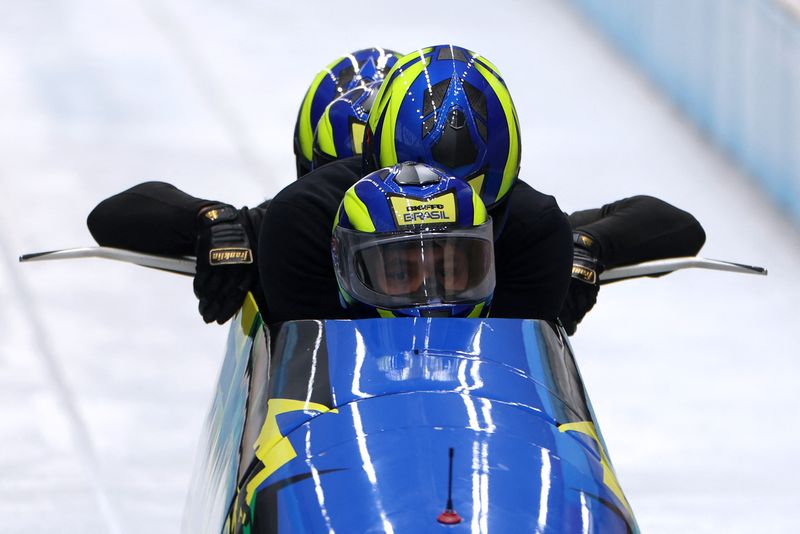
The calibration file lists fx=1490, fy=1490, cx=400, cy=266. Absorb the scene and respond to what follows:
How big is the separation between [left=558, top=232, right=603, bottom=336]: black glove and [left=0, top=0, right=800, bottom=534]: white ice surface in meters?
1.01

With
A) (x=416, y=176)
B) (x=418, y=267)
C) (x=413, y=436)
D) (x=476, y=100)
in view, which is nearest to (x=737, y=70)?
(x=476, y=100)

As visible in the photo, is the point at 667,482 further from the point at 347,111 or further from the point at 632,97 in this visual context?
the point at 632,97

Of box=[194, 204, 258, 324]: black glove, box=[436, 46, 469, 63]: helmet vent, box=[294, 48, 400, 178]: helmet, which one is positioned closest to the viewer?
box=[436, 46, 469, 63]: helmet vent

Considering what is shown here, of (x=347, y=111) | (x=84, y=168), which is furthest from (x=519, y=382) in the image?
(x=84, y=168)

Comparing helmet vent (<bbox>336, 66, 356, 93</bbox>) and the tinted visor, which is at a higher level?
helmet vent (<bbox>336, 66, 356, 93</bbox>)

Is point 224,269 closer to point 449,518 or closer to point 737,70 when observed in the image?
point 449,518

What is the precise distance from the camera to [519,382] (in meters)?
2.96

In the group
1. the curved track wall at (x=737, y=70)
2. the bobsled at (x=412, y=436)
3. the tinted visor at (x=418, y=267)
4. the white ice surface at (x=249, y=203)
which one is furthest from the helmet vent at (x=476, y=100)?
the curved track wall at (x=737, y=70)

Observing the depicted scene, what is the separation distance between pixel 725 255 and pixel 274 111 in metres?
2.65

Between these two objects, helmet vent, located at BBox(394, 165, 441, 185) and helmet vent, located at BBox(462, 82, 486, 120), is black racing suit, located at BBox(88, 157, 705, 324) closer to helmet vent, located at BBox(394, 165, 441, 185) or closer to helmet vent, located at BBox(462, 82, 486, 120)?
helmet vent, located at BBox(462, 82, 486, 120)

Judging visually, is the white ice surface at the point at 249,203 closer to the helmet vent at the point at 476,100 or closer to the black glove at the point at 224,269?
the black glove at the point at 224,269

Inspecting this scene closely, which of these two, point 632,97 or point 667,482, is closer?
point 667,482

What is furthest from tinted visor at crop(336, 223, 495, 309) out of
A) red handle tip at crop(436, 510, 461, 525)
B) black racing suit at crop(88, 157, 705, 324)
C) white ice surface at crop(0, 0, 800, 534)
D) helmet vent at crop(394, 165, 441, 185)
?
white ice surface at crop(0, 0, 800, 534)

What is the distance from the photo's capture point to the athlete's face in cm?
311
